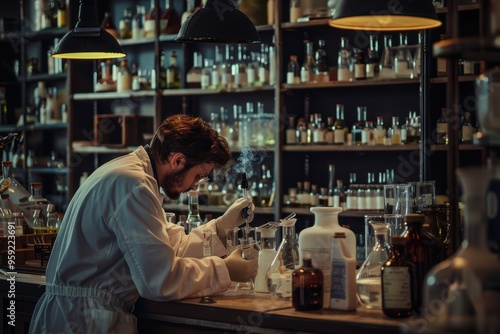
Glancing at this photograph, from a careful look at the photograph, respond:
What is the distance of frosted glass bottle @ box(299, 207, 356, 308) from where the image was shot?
258 centimetres

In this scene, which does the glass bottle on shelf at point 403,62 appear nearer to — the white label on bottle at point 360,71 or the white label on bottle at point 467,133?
the white label on bottle at point 360,71

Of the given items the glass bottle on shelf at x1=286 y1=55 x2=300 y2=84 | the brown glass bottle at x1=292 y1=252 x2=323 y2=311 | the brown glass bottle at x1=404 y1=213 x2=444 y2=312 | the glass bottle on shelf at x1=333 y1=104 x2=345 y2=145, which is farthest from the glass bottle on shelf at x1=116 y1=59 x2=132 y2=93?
the brown glass bottle at x1=404 y1=213 x2=444 y2=312

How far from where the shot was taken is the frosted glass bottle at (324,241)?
258 cm

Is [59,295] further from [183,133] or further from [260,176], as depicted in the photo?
[260,176]

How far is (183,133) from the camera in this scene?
297cm

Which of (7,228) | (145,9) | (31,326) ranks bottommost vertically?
(31,326)

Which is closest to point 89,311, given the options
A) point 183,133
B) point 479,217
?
point 183,133

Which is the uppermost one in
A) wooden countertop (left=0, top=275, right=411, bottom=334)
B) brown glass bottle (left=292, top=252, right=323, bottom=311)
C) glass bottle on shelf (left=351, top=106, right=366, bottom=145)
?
glass bottle on shelf (left=351, top=106, right=366, bottom=145)

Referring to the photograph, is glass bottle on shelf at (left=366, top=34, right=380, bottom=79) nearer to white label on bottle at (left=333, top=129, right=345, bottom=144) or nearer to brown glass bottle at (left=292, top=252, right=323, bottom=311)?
white label on bottle at (left=333, top=129, right=345, bottom=144)

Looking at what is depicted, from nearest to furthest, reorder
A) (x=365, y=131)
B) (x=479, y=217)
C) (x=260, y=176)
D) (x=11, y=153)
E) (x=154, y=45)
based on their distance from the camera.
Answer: (x=479, y=217) < (x=365, y=131) < (x=260, y=176) < (x=154, y=45) < (x=11, y=153)

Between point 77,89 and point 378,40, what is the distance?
2553 mm

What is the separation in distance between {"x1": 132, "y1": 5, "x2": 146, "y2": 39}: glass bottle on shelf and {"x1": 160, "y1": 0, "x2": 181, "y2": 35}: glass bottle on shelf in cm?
21

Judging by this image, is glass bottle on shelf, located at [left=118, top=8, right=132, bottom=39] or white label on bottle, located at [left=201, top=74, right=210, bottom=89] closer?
white label on bottle, located at [left=201, top=74, right=210, bottom=89]

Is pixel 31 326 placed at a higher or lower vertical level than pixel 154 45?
lower
